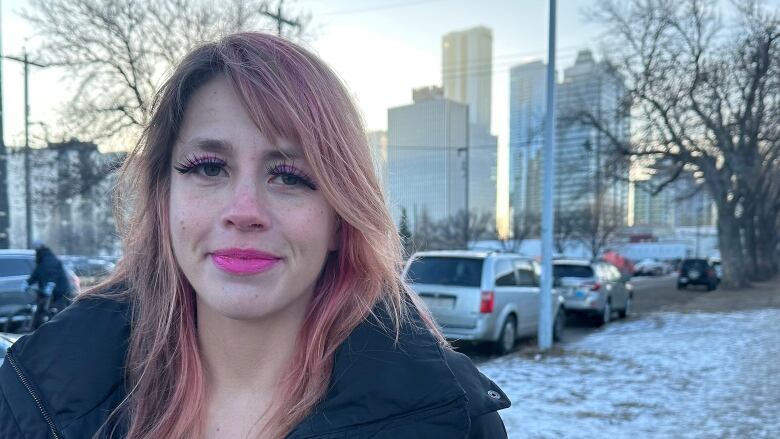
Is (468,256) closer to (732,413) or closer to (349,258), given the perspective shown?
(732,413)

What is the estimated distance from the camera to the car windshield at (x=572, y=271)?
12.9 m

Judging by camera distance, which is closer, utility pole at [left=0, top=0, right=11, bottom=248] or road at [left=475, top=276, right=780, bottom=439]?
road at [left=475, top=276, right=780, bottom=439]

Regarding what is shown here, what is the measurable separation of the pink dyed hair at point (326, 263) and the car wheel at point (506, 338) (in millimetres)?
7502

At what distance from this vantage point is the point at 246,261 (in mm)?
1216

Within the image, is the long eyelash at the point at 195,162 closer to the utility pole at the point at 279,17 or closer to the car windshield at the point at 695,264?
the utility pole at the point at 279,17

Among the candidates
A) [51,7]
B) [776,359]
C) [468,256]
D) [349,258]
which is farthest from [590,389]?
[51,7]

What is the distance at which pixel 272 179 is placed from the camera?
4.07 feet

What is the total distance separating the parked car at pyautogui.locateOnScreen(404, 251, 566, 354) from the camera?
26.9 ft

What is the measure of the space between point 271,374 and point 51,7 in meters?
17.6

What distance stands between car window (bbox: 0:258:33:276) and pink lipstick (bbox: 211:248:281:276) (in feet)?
38.5

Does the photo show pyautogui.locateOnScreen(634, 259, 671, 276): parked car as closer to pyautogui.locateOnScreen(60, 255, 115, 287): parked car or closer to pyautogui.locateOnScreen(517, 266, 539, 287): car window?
pyautogui.locateOnScreen(517, 266, 539, 287): car window

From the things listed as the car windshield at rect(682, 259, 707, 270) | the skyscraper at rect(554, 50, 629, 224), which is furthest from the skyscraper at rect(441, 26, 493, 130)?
the car windshield at rect(682, 259, 707, 270)

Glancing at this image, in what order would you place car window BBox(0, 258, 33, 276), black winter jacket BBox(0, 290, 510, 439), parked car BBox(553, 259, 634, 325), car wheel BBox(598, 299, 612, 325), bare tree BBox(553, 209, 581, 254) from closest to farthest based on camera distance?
1. black winter jacket BBox(0, 290, 510, 439)
2. car window BBox(0, 258, 33, 276)
3. parked car BBox(553, 259, 634, 325)
4. car wheel BBox(598, 299, 612, 325)
5. bare tree BBox(553, 209, 581, 254)

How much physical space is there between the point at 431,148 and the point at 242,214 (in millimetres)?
14855
